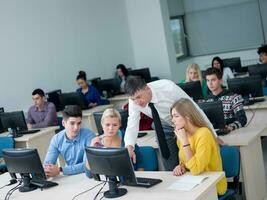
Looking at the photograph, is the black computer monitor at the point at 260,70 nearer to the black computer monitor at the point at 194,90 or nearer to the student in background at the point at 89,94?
the black computer monitor at the point at 194,90

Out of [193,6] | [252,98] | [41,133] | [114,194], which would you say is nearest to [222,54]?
[193,6]

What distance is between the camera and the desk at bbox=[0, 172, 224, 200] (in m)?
2.85

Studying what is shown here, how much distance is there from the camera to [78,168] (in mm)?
3783

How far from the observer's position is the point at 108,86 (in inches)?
345

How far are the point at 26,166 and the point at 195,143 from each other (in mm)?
1315

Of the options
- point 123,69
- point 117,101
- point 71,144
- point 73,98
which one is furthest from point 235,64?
point 71,144

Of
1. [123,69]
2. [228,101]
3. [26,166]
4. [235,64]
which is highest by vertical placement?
[123,69]

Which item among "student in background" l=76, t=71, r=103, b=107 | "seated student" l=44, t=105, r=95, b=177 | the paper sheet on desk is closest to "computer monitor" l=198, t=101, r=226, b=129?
"seated student" l=44, t=105, r=95, b=177

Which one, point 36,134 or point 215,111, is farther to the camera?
point 36,134

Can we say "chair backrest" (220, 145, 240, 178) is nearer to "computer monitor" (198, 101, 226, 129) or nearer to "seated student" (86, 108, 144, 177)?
"computer monitor" (198, 101, 226, 129)

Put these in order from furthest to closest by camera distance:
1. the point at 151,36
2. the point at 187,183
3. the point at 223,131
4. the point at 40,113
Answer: the point at 151,36 → the point at 40,113 → the point at 223,131 → the point at 187,183

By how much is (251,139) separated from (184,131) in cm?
107

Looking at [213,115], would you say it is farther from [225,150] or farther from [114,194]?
[114,194]

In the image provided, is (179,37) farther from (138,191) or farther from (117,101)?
(138,191)
